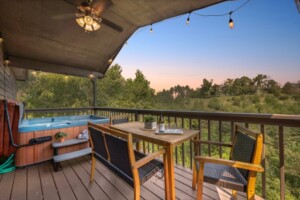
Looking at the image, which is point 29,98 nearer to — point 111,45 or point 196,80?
point 111,45

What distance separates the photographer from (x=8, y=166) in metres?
2.66

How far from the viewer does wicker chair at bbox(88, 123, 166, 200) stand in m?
1.42

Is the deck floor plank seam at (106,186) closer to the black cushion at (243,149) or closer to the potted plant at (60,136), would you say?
the potted plant at (60,136)

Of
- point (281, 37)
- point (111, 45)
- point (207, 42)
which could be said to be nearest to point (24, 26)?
point (111, 45)

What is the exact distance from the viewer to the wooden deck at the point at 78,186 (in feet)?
6.31

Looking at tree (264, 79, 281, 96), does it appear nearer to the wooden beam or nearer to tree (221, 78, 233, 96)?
tree (221, 78, 233, 96)

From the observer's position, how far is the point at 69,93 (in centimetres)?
1862

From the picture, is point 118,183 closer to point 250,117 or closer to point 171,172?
point 171,172

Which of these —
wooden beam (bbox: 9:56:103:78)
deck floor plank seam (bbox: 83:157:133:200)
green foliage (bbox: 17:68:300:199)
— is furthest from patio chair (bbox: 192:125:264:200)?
green foliage (bbox: 17:68:300:199)

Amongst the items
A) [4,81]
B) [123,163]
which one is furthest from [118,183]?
[4,81]

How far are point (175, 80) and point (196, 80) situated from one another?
9.11ft

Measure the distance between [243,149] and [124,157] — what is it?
1181 millimetres

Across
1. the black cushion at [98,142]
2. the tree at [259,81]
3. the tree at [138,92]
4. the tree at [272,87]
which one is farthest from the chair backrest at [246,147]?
the tree at [138,92]

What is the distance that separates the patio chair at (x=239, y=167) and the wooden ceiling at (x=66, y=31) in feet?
9.90
